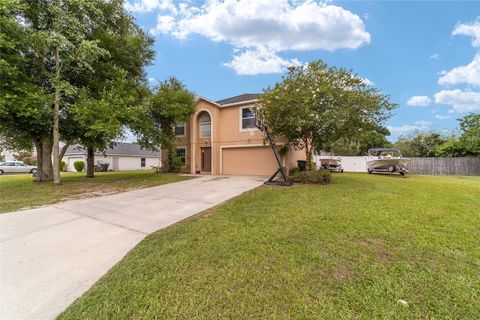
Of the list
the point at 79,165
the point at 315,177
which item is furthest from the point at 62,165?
the point at 315,177

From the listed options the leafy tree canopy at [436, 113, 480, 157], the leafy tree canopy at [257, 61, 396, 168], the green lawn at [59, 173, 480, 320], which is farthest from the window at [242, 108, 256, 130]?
the leafy tree canopy at [436, 113, 480, 157]

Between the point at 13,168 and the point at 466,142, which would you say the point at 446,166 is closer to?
the point at 466,142

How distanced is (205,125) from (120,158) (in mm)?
18794

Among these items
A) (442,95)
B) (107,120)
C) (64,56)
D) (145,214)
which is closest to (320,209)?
(145,214)

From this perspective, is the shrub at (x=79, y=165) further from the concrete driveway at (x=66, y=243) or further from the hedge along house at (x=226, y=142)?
the concrete driveway at (x=66, y=243)

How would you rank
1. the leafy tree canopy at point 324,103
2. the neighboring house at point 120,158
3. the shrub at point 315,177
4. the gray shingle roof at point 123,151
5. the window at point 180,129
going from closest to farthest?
the leafy tree canopy at point 324,103 < the shrub at point 315,177 < the window at point 180,129 < the neighboring house at point 120,158 < the gray shingle roof at point 123,151

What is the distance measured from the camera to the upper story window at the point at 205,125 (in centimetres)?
1625

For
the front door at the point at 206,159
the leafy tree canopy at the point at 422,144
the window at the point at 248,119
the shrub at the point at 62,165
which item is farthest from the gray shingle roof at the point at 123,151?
the leafy tree canopy at the point at 422,144

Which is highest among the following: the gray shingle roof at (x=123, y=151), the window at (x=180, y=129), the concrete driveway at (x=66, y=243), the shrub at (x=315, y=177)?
the window at (x=180, y=129)

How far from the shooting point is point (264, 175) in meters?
14.1

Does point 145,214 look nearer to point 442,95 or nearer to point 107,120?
point 107,120

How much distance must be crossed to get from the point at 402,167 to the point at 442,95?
957 centimetres

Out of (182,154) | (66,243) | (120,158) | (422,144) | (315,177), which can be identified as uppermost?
(422,144)

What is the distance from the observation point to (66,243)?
3.92 meters
